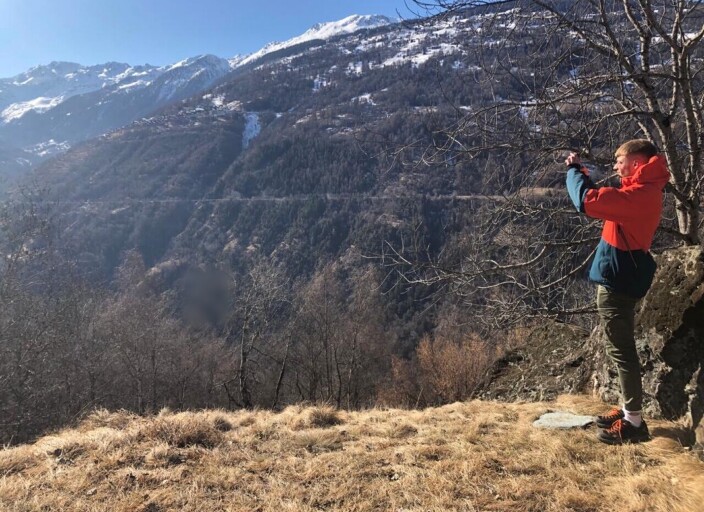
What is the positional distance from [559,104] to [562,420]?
122 inches

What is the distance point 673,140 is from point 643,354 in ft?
6.92

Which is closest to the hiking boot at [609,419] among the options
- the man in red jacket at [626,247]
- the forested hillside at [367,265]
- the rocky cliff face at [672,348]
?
the man in red jacket at [626,247]

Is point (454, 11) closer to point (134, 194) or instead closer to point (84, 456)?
point (84, 456)

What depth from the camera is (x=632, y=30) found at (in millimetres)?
4711

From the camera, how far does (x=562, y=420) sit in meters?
4.07

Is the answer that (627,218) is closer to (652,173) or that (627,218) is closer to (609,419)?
(652,173)

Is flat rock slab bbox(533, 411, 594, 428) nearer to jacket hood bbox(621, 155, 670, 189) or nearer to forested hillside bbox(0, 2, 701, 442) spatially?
forested hillside bbox(0, 2, 701, 442)

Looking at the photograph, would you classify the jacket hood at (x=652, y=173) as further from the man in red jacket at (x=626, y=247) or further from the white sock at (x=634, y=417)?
the white sock at (x=634, y=417)

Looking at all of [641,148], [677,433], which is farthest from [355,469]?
[641,148]

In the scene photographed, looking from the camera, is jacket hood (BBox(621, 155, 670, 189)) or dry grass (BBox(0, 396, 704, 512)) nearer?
dry grass (BBox(0, 396, 704, 512))

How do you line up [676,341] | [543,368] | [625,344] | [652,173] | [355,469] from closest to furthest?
[652,173]
[625,344]
[355,469]
[676,341]
[543,368]

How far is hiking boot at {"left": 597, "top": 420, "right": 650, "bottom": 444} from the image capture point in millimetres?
3369

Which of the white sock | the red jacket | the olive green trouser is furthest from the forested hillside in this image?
the white sock

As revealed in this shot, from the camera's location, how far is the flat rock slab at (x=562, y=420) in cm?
388
